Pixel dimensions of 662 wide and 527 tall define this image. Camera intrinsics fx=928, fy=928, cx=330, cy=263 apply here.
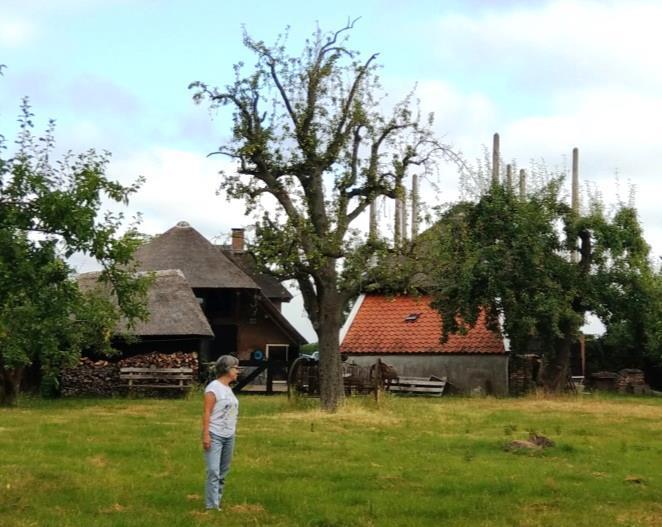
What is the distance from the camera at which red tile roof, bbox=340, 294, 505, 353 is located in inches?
1277

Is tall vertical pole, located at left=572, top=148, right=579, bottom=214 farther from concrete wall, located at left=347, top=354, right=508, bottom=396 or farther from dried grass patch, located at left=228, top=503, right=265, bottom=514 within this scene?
dried grass patch, located at left=228, top=503, right=265, bottom=514

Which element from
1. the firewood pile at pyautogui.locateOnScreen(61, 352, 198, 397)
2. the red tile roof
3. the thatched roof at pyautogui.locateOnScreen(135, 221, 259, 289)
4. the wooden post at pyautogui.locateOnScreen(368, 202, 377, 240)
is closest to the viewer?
the wooden post at pyautogui.locateOnScreen(368, 202, 377, 240)

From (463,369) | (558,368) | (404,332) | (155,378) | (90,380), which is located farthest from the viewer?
(404,332)

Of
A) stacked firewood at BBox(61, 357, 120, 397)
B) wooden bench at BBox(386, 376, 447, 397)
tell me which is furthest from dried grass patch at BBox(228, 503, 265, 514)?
wooden bench at BBox(386, 376, 447, 397)

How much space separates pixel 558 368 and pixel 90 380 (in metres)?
14.9

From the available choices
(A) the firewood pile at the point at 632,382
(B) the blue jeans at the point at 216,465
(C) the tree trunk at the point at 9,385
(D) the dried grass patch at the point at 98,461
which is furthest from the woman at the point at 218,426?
(A) the firewood pile at the point at 632,382

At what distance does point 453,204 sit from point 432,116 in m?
8.21

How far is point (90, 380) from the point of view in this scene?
28.8 meters

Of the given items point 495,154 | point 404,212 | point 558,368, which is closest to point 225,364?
point 404,212

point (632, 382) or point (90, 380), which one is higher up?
point (632, 382)

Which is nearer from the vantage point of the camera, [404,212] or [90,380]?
[404,212]

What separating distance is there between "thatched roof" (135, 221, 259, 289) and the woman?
28.5 meters

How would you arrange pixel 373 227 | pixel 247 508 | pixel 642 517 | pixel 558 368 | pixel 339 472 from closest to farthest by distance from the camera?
pixel 642 517, pixel 247 508, pixel 339 472, pixel 373 227, pixel 558 368

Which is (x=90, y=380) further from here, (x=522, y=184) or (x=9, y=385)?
(x=522, y=184)
